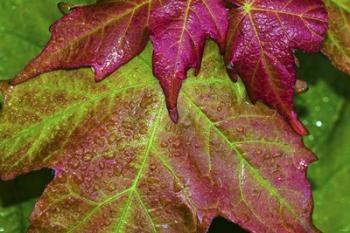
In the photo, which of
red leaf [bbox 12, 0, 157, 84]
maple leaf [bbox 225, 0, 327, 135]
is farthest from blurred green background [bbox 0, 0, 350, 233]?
maple leaf [bbox 225, 0, 327, 135]

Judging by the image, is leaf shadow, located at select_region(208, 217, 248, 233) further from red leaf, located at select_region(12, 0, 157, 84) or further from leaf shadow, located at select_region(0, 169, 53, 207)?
red leaf, located at select_region(12, 0, 157, 84)

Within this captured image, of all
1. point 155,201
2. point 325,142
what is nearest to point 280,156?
point 155,201

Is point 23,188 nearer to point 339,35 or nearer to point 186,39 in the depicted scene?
point 186,39

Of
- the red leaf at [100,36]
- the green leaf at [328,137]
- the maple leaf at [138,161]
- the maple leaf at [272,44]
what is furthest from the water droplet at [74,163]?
the green leaf at [328,137]

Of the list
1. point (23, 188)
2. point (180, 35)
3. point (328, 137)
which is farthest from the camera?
point (328, 137)

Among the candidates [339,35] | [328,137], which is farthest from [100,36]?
[328,137]

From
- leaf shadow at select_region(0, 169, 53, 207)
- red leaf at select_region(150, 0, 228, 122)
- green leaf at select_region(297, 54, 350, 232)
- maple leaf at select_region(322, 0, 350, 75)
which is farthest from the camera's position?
green leaf at select_region(297, 54, 350, 232)
